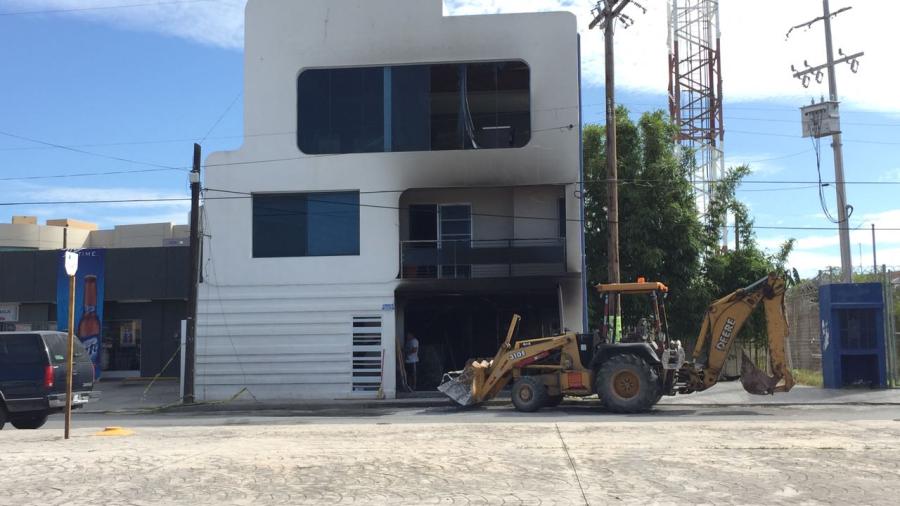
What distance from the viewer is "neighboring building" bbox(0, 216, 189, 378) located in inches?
1089

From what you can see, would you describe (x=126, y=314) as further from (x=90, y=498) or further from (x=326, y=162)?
(x=90, y=498)

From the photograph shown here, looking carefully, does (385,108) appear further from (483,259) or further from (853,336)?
(853,336)

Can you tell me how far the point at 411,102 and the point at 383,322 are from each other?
6.47 metres

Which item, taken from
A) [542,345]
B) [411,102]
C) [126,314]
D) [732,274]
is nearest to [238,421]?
[542,345]

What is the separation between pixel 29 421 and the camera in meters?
15.5

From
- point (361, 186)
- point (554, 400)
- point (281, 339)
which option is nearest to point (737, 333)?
point (554, 400)

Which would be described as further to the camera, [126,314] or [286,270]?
[126,314]

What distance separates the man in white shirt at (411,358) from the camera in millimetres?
23672

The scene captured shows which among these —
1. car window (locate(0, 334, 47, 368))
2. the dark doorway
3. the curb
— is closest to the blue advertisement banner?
the curb

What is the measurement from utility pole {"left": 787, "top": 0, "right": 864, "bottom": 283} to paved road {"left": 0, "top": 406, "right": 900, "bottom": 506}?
14146mm

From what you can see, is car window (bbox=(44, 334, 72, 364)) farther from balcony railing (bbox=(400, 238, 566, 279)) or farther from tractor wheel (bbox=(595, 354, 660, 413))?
tractor wheel (bbox=(595, 354, 660, 413))

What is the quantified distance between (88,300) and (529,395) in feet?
56.7

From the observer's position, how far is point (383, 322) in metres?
22.8

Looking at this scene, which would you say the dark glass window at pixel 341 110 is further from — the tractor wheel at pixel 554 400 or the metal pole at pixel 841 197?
the metal pole at pixel 841 197
